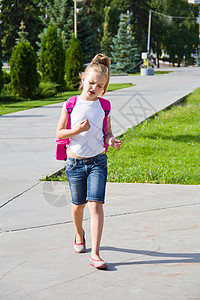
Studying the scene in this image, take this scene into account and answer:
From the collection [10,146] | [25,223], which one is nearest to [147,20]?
[10,146]

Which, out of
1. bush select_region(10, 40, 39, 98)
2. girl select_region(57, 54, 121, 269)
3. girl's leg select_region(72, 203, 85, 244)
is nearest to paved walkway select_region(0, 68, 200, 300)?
girl's leg select_region(72, 203, 85, 244)

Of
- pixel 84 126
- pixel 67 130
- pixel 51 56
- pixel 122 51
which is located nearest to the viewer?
pixel 84 126

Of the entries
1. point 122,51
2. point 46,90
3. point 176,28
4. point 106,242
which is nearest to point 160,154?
point 106,242

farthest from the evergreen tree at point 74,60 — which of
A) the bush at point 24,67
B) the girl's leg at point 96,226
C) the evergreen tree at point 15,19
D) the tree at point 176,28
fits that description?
the tree at point 176,28

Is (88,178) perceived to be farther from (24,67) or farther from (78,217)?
(24,67)

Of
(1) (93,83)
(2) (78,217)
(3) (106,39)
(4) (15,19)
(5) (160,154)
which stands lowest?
(5) (160,154)

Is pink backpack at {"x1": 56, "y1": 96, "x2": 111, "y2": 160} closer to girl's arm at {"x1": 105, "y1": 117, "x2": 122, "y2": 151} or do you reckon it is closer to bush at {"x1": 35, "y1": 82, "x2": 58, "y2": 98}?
girl's arm at {"x1": 105, "y1": 117, "x2": 122, "y2": 151}

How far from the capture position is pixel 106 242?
4.51 meters

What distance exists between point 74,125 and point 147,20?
66.3 meters

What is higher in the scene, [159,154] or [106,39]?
[106,39]

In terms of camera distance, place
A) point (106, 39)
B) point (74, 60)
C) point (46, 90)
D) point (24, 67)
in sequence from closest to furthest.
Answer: point (24, 67)
point (46, 90)
point (74, 60)
point (106, 39)

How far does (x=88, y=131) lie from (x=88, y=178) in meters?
0.35

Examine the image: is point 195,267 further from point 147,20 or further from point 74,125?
point 147,20

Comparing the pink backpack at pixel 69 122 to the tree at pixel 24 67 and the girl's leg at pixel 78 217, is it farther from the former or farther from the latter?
the tree at pixel 24 67
